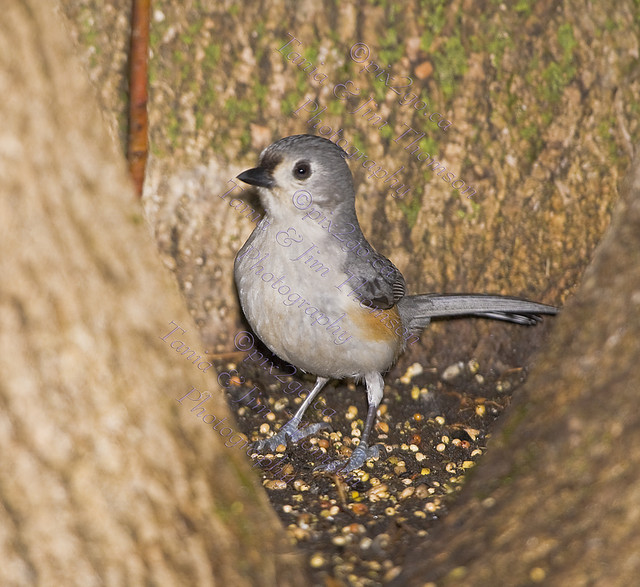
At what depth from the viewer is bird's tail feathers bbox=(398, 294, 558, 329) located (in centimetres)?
492

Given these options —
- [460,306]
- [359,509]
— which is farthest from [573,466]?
[460,306]

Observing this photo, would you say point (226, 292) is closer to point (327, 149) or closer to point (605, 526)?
point (327, 149)

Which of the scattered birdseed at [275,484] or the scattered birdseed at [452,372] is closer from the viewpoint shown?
the scattered birdseed at [275,484]

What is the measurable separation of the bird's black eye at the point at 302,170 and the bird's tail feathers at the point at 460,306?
1008 mm

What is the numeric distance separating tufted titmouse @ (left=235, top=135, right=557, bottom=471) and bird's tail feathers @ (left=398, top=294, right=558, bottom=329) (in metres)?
0.25

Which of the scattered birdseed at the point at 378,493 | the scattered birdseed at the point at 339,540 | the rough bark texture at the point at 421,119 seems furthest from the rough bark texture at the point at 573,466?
the rough bark texture at the point at 421,119

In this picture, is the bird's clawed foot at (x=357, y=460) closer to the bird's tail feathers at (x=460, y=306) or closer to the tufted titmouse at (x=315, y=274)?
the tufted titmouse at (x=315, y=274)

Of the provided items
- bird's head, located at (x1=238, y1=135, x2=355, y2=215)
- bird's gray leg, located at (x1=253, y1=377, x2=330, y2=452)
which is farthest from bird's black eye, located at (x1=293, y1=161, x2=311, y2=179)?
bird's gray leg, located at (x1=253, y1=377, x2=330, y2=452)

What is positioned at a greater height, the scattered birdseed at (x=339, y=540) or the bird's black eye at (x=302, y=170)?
the bird's black eye at (x=302, y=170)

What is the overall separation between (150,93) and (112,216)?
8.63 feet

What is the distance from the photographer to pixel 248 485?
265cm

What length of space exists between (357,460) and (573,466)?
7.70ft

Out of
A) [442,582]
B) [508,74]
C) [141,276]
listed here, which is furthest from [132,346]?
[508,74]

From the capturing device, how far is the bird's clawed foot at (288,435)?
4.79 meters
